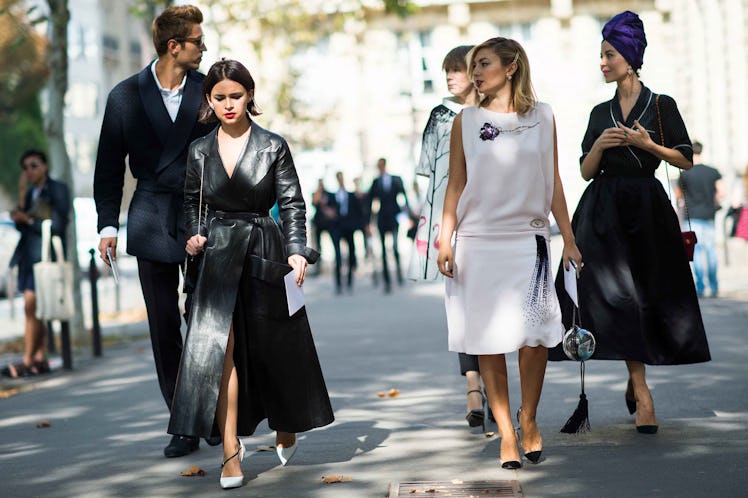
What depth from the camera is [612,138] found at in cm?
693

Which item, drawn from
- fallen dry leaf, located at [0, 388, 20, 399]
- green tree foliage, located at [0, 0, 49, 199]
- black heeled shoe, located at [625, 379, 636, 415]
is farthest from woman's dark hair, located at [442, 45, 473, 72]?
green tree foliage, located at [0, 0, 49, 199]

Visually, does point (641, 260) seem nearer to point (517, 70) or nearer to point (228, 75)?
point (517, 70)

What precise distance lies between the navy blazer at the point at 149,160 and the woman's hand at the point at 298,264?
3.26ft

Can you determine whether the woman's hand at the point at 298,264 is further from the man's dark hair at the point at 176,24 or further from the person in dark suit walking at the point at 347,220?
the person in dark suit walking at the point at 347,220

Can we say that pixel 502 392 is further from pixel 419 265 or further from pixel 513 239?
pixel 419 265

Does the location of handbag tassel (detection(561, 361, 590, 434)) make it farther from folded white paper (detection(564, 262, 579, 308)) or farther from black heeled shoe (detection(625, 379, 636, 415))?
black heeled shoe (detection(625, 379, 636, 415))

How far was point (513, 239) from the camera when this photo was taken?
6.21 metres

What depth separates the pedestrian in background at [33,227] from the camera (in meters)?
11.7

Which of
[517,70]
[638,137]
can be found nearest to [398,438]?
[638,137]

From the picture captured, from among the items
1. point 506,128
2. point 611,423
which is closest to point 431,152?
point 506,128

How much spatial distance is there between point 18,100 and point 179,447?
50.6 metres

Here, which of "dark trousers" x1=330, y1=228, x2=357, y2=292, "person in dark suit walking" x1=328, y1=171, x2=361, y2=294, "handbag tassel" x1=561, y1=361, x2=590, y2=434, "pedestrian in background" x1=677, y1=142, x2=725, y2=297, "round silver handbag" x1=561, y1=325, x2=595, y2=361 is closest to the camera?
"round silver handbag" x1=561, y1=325, x2=595, y2=361

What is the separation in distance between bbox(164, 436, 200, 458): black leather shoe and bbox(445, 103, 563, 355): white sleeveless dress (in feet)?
5.41

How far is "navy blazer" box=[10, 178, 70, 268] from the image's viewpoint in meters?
11.9
